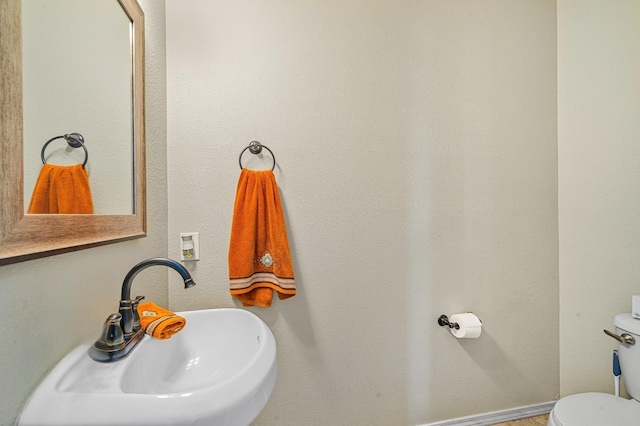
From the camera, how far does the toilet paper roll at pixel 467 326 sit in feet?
3.66

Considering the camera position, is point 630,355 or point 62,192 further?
point 630,355

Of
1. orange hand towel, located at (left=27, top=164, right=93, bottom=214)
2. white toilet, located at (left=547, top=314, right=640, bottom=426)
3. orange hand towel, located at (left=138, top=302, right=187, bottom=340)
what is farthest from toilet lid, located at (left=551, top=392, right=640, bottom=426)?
orange hand towel, located at (left=27, top=164, right=93, bottom=214)

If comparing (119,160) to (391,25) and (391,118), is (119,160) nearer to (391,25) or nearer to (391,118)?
(391,118)

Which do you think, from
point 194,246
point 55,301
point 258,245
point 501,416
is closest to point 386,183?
point 258,245

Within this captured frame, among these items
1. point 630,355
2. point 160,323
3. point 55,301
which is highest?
point 55,301

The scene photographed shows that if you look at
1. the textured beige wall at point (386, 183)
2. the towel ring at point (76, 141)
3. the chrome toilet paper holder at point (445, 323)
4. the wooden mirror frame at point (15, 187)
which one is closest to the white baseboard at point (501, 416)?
the textured beige wall at point (386, 183)

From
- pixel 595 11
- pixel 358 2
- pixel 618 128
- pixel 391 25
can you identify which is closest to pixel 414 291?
pixel 618 128

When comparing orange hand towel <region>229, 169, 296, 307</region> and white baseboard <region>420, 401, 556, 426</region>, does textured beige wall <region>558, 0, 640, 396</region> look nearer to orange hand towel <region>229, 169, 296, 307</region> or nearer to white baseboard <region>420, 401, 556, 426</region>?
white baseboard <region>420, 401, 556, 426</region>

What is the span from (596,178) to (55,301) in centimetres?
203

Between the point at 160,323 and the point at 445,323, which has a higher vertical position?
the point at 160,323

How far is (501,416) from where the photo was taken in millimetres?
1249

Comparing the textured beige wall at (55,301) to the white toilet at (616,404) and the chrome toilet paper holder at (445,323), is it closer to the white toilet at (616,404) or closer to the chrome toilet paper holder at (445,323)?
the chrome toilet paper holder at (445,323)

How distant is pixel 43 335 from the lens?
1.49 feet

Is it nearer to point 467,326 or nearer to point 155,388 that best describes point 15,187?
point 155,388
